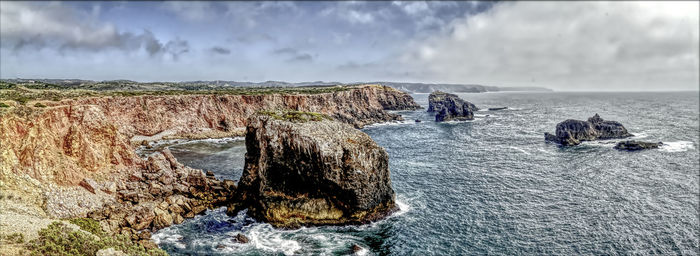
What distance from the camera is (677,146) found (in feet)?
247

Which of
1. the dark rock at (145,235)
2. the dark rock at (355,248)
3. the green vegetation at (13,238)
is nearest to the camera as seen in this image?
the green vegetation at (13,238)

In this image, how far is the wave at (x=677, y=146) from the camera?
72312mm

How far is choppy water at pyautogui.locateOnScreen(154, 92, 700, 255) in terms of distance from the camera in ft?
107

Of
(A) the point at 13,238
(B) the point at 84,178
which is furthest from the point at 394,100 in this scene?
(A) the point at 13,238

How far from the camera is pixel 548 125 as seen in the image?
366 ft

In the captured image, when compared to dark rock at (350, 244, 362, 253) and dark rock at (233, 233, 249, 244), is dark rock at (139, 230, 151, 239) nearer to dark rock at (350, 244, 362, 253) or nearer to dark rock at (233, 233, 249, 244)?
dark rock at (233, 233, 249, 244)

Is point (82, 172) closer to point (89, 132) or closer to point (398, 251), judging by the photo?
point (89, 132)

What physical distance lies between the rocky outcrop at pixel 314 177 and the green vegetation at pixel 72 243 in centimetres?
1287

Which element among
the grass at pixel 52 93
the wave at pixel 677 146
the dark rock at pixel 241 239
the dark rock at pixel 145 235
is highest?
the grass at pixel 52 93

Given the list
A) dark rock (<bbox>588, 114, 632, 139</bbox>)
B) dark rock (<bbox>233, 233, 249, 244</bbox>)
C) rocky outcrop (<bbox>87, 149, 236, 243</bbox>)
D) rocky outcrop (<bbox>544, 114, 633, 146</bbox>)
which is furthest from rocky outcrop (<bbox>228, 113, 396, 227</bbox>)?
dark rock (<bbox>588, 114, 632, 139</bbox>)

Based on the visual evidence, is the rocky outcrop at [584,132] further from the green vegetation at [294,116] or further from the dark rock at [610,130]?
the green vegetation at [294,116]

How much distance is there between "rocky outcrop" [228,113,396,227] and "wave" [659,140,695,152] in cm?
7334

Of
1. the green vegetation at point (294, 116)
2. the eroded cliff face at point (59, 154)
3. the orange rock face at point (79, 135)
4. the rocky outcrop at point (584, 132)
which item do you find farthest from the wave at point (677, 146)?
the orange rock face at point (79, 135)

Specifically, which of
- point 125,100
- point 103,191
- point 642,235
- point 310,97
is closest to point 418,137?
point 310,97
